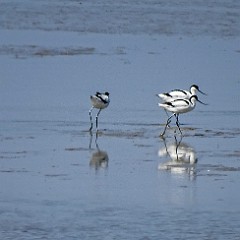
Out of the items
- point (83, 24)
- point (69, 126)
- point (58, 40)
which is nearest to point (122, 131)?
point (69, 126)

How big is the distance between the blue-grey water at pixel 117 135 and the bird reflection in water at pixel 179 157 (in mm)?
16

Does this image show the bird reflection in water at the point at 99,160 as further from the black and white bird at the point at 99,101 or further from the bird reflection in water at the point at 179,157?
the black and white bird at the point at 99,101

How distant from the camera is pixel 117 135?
63.8 feet

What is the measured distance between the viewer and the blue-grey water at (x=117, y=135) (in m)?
13.4

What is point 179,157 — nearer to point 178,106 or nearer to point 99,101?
point 178,106

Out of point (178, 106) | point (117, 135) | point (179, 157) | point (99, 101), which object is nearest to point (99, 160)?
point (179, 157)

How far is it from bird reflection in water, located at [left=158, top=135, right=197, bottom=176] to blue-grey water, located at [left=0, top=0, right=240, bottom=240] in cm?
2

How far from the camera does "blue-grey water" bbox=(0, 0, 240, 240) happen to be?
13.4m

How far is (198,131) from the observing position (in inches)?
793

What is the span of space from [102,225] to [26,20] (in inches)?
1084

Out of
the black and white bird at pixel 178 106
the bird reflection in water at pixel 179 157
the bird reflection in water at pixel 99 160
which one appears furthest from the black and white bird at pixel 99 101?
the bird reflection in water at pixel 99 160

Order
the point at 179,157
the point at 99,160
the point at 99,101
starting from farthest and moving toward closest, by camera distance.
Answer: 1. the point at 99,101
2. the point at 179,157
3. the point at 99,160

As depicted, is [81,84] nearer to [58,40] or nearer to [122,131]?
[122,131]

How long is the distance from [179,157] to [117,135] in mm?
2130
